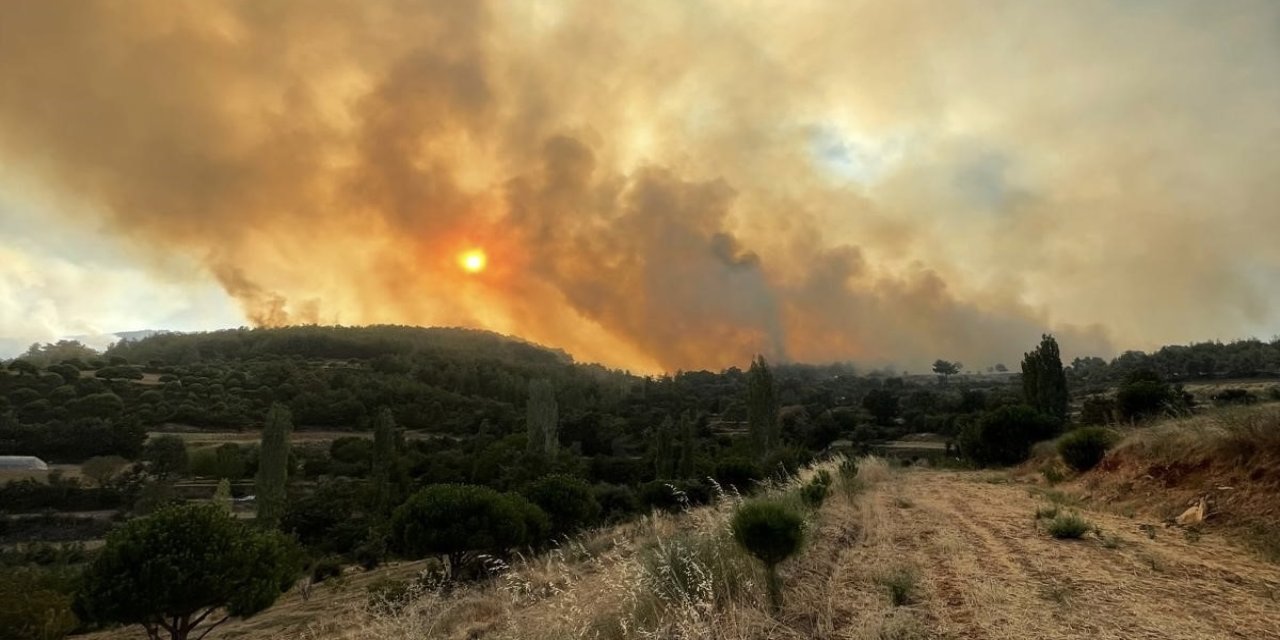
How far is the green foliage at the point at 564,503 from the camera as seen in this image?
2906 centimetres

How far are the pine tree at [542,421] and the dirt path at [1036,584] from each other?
4895 centimetres

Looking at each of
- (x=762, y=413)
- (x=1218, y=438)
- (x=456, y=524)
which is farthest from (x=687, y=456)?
(x=1218, y=438)

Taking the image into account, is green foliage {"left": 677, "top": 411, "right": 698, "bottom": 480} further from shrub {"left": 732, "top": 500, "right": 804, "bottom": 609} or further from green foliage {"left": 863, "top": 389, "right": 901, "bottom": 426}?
shrub {"left": 732, "top": 500, "right": 804, "bottom": 609}

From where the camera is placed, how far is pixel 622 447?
67.6 m

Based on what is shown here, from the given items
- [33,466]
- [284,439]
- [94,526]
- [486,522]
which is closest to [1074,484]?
[486,522]

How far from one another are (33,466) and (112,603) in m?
55.8

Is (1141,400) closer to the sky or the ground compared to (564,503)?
closer to the sky

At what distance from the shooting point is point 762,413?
53406mm

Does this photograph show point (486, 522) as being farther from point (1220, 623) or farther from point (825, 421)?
point (825, 421)

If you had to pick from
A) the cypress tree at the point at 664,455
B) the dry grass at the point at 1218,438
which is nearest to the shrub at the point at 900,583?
the dry grass at the point at 1218,438

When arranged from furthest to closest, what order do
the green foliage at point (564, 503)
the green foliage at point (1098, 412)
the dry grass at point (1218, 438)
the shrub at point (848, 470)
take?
the green foliage at point (1098, 412) < the green foliage at point (564, 503) < the shrub at point (848, 470) < the dry grass at point (1218, 438)

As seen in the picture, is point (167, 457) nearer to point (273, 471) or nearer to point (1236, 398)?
point (273, 471)

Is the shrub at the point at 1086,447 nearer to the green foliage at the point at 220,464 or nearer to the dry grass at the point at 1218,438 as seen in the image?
the dry grass at the point at 1218,438

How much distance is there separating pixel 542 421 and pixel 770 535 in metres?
56.6
